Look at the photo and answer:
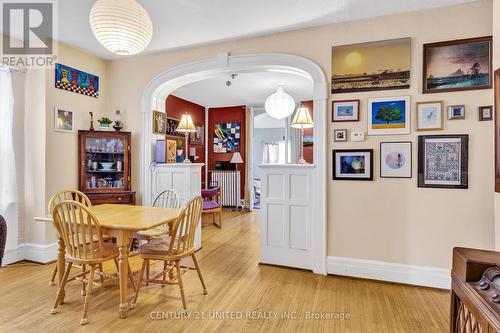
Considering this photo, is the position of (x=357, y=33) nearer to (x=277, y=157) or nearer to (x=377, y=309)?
(x=377, y=309)

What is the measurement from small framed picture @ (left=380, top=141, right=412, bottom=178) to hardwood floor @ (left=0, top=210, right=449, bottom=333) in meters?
1.11

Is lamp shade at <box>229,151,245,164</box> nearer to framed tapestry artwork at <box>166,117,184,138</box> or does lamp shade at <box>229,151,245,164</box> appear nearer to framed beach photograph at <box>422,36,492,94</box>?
framed tapestry artwork at <box>166,117,184,138</box>

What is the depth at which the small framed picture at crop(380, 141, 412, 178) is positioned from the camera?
9.30 ft

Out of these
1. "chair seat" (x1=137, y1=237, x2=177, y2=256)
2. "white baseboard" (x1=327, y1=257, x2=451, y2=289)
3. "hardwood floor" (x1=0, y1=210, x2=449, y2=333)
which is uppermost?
"chair seat" (x1=137, y1=237, x2=177, y2=256)

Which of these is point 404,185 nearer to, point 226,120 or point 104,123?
point 104,123

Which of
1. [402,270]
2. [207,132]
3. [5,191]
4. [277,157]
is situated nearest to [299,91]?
[277,157]

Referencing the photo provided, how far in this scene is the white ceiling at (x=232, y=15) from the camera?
2.69 m

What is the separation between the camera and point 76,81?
3779 millimetres

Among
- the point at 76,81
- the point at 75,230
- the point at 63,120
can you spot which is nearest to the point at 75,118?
the point at 63,120

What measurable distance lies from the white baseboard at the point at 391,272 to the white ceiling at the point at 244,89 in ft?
9.78

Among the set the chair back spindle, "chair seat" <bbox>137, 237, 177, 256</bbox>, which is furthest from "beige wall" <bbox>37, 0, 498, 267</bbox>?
"chair seat" <bbox>137, 237, 177, 256</bbox>

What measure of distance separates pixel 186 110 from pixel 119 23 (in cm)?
488

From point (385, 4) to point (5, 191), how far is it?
15.0 ft

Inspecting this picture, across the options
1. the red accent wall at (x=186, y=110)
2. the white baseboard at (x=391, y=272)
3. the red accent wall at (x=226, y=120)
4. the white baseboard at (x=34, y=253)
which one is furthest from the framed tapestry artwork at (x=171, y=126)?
the white baseboard at (x=391, y=272)
